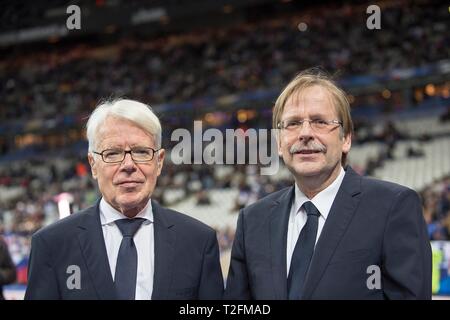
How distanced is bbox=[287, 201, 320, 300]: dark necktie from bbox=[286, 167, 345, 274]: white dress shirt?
0.02 meters

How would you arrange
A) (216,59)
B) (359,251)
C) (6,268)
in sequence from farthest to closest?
1. (216,59)
2. (6,268)
3. (359,251)

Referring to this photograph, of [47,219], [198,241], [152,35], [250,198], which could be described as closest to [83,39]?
[152,35]

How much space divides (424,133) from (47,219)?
947 cm

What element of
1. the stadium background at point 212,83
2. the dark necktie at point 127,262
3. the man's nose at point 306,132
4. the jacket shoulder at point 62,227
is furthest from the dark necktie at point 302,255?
the stadium background at point 212,83

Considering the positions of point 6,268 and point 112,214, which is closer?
point 112,214

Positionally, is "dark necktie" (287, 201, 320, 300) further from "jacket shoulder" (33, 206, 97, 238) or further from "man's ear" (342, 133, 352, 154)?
"jacket shoulder" (33, 206, 97, 238)

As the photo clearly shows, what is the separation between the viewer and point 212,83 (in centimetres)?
2209

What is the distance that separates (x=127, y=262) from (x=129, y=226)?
15 centimetres

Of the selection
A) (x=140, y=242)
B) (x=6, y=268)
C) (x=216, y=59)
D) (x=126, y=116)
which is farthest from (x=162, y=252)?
(x=216, y=59)

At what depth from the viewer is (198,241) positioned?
8.79 ft

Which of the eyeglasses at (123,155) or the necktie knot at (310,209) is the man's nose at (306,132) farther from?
the eyeglasses at (123,155)

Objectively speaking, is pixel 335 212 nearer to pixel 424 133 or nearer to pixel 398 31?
pixel 424 133

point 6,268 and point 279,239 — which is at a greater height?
point 279,239

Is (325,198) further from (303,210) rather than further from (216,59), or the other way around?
(216,59)
